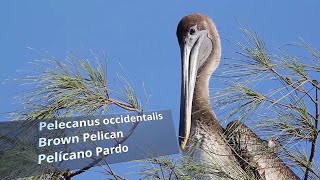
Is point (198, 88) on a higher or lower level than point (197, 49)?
lower

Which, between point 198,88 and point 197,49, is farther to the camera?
point 197,49

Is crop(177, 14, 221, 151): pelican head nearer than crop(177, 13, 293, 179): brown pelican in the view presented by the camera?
No

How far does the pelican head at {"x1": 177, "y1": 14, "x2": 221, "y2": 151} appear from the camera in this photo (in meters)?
1.98

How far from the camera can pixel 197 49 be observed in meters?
2.06

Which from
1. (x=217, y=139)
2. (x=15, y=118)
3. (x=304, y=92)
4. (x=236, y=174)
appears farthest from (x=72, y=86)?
(x=304, y=92)

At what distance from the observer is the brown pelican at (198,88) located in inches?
59.1

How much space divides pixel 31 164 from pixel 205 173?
0.56 metres

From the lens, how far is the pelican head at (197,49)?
1982 mm

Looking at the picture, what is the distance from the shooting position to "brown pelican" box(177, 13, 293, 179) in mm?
1500

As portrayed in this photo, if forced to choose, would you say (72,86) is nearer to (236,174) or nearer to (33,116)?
(33,116)

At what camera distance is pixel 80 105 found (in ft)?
4.43

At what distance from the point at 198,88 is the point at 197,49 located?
213mm

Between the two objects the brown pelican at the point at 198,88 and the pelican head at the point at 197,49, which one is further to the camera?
the pelican head at the point at 197,49

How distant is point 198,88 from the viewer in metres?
1.96
